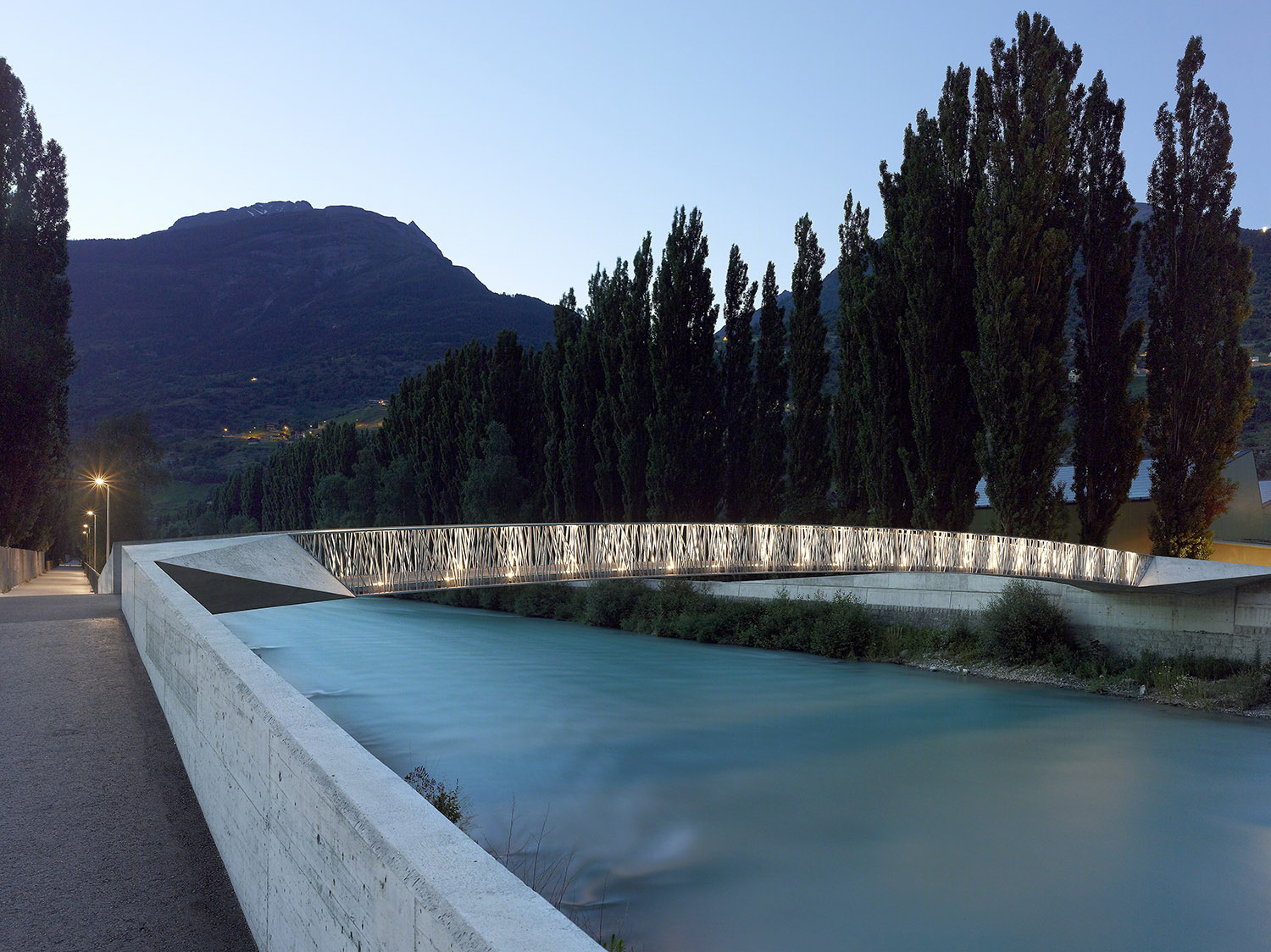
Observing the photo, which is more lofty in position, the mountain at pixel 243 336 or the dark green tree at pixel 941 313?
the mountain at pixel 243 336

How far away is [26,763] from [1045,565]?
19.4 m

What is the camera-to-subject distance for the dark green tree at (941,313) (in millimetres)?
26375

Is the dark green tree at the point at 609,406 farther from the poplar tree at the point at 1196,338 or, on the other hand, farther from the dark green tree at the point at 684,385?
the poplar tree at the point at 1196,338

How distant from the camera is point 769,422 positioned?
32.2 metres

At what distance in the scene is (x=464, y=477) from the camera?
4359 cm

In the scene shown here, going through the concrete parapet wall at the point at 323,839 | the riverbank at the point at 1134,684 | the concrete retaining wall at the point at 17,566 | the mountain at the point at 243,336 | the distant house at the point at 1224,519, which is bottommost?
the riverbank at the point at 1134,684

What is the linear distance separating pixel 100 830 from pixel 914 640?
972 inches

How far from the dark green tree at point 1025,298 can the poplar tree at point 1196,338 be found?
247 cm

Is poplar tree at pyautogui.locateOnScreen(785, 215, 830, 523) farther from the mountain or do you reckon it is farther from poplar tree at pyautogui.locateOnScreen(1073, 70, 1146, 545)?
the mountain

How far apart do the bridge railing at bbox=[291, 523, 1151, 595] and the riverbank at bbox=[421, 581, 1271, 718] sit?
278 centimetres

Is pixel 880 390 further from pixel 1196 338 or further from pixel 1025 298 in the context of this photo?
pixel 1196 338

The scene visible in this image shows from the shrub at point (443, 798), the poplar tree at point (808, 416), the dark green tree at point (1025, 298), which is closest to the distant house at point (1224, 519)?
the dark green tree at point (1025, 298)

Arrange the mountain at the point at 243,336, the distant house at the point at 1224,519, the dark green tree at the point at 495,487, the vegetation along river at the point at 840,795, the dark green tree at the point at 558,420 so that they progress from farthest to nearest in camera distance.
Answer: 1. the mountain at the point at 243,336
2. the dark green tree at the point at 495,487
3. the dark green tree at the point at 558,420
4. the distant house at the point at 1224,519
5. the vegetation along river at the point at 840,795

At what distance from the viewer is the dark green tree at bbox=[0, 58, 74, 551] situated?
25312 mm
